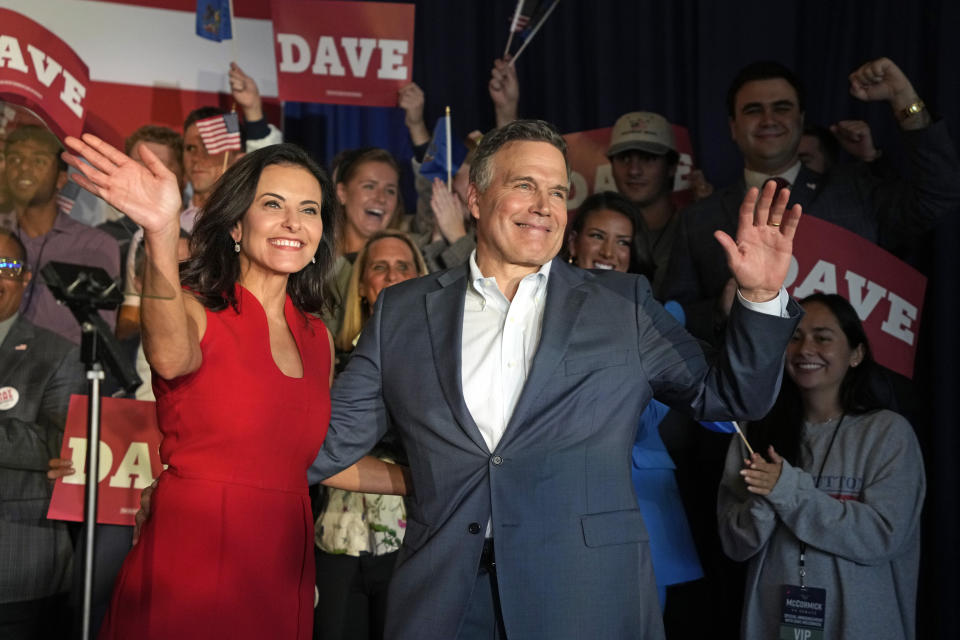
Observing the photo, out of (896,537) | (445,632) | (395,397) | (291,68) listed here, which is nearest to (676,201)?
(291,68)

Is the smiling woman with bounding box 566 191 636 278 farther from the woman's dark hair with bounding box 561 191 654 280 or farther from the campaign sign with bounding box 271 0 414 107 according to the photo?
the campaign sign with bounding box 271 0 414 107

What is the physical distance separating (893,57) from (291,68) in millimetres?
2506

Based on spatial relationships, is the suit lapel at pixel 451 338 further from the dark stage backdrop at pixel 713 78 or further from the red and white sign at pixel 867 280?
the dark stage backdrop at pixel 713 78

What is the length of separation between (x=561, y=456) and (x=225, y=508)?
70 cm

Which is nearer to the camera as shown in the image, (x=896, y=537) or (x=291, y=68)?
(x=896, y=537)

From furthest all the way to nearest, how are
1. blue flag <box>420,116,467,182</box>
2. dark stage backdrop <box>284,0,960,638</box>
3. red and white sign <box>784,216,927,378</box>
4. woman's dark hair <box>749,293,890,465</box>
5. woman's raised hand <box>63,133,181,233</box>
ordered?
1. blue flag <box>420,116,467,182</box>
2. dark stage backdrop <box>284,0,960,638</box>
3. red and white sign <box>784,216,927,378</box>
4. woman's dark hair <box>749,293,890,465</box>
5. woman's raised hand <box>63,133,181,233</box>

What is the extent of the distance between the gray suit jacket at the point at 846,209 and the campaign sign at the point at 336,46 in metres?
1.58

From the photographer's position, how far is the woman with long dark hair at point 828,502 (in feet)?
9.62

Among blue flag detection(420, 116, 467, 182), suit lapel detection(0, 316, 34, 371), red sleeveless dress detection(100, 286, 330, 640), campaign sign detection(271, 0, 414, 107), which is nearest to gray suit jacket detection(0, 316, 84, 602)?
suit lapel detection(0, 316, 34, 371)

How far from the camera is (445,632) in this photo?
200 cm

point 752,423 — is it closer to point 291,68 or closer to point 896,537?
point 896,537

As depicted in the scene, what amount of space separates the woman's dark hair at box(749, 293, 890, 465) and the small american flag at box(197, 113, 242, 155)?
234 cm

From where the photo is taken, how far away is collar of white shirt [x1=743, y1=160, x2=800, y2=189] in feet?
12.5

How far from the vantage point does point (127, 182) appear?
5.78ft
